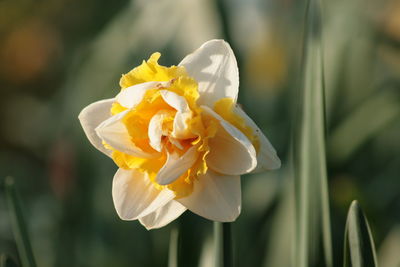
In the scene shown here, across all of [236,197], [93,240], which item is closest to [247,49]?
[93,240]

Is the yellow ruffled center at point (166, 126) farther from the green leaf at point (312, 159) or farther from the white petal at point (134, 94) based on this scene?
the green leaf at point (312, 159)

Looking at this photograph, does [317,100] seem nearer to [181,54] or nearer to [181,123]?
[181,123]

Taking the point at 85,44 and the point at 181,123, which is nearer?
the point at 181,123

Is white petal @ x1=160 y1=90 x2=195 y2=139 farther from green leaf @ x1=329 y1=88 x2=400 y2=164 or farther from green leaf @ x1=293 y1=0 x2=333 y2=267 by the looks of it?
green leaf @ x1=329 y1=88 x2=400 y2=164

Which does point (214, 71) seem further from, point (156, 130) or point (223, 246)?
point (223, 246)

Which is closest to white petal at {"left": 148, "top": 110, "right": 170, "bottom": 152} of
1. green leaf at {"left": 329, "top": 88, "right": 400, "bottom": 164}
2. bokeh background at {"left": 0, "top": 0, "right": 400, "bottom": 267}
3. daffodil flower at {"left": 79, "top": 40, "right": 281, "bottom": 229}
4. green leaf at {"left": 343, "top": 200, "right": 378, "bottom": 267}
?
daffodil flower at {"left": 79, "top": 40, "right": 281, "bottom": 229}
